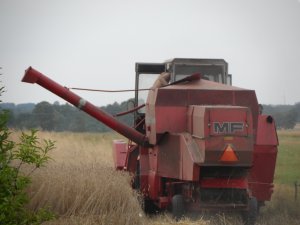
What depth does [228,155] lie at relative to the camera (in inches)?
345

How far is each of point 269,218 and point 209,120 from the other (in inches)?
134

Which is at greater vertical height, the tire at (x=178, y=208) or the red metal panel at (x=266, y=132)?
the red metal panel at (x=266, y=132)

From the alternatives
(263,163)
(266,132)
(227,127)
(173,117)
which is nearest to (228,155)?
(227,127)

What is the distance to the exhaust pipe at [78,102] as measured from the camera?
10.2 metres

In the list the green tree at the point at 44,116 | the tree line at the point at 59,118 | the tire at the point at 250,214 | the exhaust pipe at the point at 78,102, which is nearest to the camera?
the tire at the point at 250,214

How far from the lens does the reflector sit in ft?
28.8

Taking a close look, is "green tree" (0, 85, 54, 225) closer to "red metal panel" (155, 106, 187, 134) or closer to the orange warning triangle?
the orange warning triangle

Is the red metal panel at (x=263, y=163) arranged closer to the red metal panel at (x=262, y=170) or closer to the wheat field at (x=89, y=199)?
the red metal panel at (x=262, y=170)

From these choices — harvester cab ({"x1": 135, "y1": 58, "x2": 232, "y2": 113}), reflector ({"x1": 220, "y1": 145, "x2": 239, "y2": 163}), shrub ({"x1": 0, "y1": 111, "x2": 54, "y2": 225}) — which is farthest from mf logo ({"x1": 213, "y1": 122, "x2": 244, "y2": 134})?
shrub ({"x1": 0, "y1": 111, "x2": 54, "y2": 225})

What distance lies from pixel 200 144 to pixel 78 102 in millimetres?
2489

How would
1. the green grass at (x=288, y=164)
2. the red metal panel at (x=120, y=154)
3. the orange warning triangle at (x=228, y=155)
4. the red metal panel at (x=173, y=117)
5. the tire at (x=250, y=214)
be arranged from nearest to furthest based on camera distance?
the orange warning triangle at (x=228, y=155)
the tire at (x=250, y=214)
the red metal panel at (x=173, y=117)
the red metal panel at (x=120, y=154)
the green grass at (x=288, y=164)

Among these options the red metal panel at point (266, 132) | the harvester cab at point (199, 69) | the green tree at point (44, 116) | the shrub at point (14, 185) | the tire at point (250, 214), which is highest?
the green tree at point (44, 116)

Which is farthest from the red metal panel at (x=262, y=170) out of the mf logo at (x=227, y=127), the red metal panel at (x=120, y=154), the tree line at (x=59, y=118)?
the tree line at (x=59, y=118)

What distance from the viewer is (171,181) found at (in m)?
10.1
